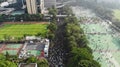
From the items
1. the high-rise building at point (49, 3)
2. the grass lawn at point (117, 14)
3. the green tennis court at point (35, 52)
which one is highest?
the high-rise building at point (49, 3)

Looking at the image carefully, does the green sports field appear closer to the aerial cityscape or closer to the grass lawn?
the aerial cityscape

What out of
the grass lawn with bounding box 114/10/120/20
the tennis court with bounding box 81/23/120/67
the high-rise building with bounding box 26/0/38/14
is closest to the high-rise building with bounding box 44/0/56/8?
the high-rise building with bounding box 26/0/38/14

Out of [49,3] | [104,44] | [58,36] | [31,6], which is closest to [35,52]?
[58,36]

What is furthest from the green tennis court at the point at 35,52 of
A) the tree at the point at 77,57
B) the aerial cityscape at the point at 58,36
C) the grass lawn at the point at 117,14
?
the grass lawn at the point at 117,14

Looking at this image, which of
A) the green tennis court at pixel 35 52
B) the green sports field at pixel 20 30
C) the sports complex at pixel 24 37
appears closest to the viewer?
the green tennis court at pixel 35 52

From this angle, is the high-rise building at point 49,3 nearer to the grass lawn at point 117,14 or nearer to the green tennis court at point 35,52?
the grass lawn at point 117,14

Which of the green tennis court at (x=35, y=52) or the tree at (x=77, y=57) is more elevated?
the tree at (x=77, y=57)

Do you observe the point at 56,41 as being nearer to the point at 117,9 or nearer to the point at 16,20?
the point at 16,20
